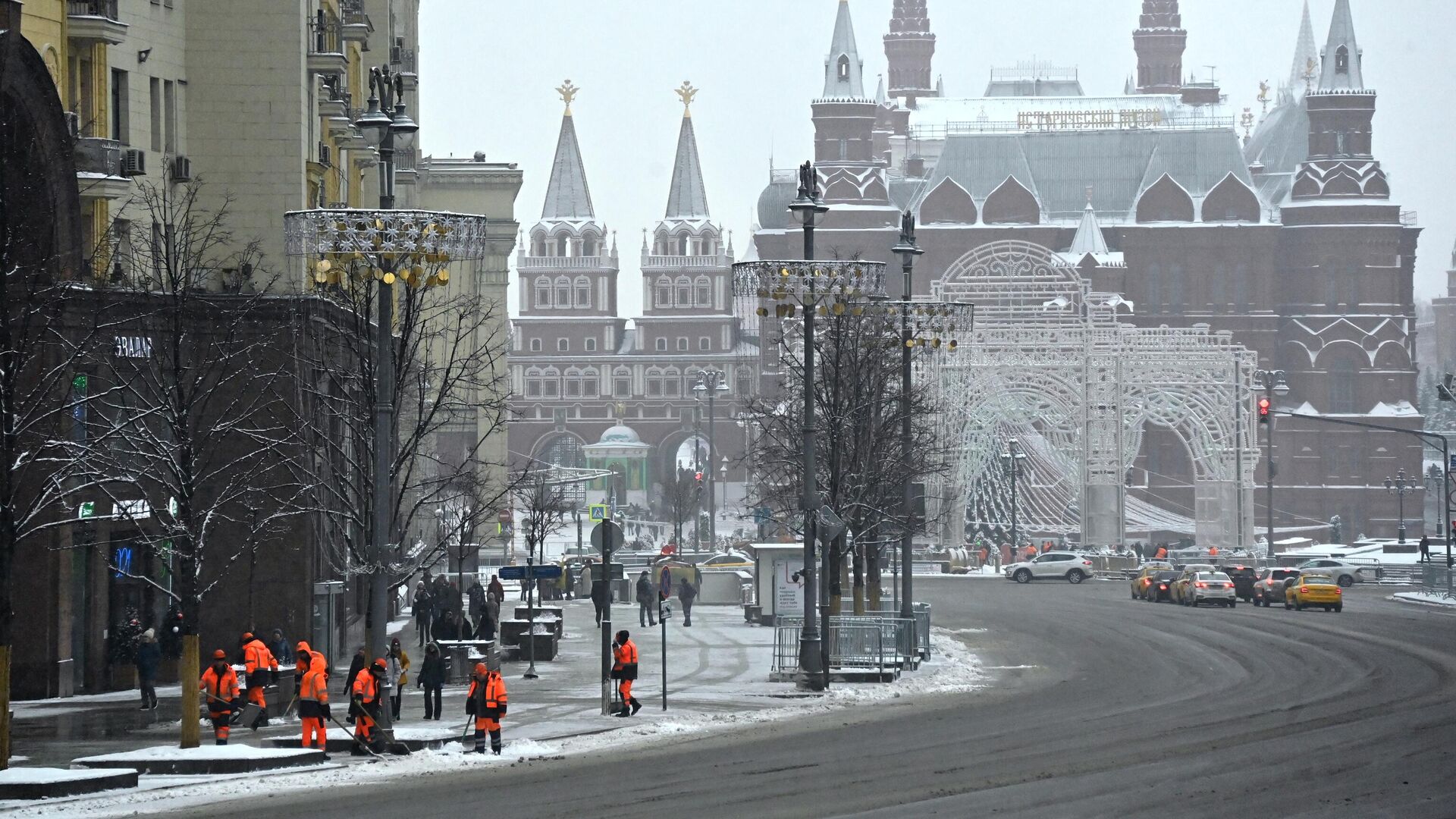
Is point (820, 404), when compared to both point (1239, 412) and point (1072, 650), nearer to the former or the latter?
point (1072, 650)

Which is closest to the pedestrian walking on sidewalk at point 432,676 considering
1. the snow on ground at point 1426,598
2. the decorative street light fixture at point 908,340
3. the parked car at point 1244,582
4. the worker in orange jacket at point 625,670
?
the worker in orange jacket at point 625,670

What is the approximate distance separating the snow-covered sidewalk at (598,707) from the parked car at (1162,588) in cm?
1674

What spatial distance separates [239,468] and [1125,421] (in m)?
66.8

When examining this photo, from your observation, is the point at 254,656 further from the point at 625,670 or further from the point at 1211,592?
the point at 1211,592

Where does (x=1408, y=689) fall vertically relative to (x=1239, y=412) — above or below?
below

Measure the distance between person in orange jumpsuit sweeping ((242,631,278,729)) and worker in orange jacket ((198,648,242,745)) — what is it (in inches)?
36.5

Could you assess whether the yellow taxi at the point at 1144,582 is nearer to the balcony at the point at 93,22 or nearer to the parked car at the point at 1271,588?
the parked car at the point at 1271,588

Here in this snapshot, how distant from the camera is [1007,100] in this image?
6235 inches

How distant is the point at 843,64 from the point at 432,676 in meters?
117

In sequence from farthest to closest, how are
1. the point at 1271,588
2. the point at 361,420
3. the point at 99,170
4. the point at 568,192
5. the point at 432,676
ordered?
1. the point at 568,192
2. the point at 1271,588
3. the point at 99,170
4. the point at 361,420
5. the point at 432,676

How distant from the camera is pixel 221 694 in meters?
23.7

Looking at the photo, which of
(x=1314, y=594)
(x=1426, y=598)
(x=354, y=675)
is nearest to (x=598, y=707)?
(x=354, y=675)

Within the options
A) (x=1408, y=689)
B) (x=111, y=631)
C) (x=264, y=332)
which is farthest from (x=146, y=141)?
(x=1408, y=689)

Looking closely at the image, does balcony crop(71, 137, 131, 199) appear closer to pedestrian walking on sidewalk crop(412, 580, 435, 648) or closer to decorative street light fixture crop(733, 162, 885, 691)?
decorative street light fixture crop(733, 162, 885, 691)
